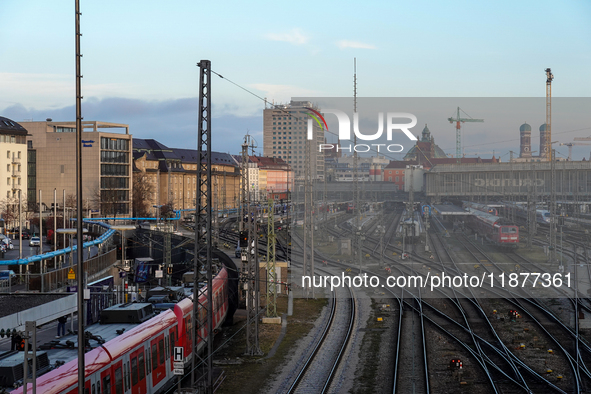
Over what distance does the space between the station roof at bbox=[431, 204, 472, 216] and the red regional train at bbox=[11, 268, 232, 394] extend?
2075 cm

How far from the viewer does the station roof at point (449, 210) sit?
35.2 meters

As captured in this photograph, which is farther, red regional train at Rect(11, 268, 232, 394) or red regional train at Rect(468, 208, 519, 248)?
red regional train at Rect(468, 208, 519, 248)

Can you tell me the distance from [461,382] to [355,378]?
109 inches

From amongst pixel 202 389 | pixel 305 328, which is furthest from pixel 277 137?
pixel 202 389

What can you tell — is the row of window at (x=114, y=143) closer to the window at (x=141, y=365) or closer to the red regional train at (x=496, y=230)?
the red regional train at (x=496, y=230)

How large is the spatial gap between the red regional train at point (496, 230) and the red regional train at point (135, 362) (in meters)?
21.4

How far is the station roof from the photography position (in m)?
35.2

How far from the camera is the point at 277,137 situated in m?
150

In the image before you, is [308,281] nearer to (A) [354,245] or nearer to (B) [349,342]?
(A) [354,245]

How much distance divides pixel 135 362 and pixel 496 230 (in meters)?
26.1

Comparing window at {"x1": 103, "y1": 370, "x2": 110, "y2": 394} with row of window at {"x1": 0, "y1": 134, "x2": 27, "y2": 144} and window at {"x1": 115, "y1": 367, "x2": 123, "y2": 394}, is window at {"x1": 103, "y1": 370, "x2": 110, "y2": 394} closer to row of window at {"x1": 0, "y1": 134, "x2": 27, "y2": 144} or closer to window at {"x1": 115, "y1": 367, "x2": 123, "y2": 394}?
window at {"x1": 115, "y1": 367, "x2": 123, "y2": 394}

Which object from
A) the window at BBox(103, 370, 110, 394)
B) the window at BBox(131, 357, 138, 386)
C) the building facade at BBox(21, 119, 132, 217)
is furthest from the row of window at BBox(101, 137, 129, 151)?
the window at BBox(103, 370, 110, 394)

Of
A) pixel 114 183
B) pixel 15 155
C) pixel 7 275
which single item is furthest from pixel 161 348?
pixel 114 183

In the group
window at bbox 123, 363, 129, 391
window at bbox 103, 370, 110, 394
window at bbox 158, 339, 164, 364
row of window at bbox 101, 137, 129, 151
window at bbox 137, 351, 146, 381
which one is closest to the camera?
window at bbox 103, 370, 110, 394
